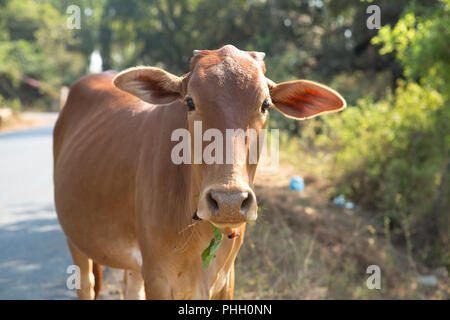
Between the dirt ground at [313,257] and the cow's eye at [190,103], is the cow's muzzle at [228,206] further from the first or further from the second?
the dirt ground at [313,257]

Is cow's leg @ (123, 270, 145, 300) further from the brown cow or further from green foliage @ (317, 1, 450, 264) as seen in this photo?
green foliage @ (317, 1, 450, 264)

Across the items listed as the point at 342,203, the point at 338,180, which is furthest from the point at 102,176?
the point at 338,180

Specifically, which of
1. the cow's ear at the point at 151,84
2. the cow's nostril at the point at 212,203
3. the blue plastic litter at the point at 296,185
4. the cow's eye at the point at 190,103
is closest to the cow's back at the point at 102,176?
the cow's ear at the point at 151,84

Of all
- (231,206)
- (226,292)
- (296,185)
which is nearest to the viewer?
(231,206)

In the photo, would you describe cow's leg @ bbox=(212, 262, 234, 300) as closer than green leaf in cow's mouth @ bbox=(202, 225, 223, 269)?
No

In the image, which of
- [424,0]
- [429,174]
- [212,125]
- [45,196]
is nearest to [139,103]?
[212,125]

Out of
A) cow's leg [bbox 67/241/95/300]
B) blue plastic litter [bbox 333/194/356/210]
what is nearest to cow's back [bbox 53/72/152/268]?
cow's leg [bbox 67/241/95/300]

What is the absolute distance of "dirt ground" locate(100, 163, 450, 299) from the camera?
15.4 ft

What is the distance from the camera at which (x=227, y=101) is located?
88.3 inches

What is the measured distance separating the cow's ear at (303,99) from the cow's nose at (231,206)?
2.70ft

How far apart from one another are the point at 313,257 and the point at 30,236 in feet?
11.9

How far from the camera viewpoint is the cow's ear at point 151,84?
254cm

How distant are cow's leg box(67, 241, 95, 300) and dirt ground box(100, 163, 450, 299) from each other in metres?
0.67

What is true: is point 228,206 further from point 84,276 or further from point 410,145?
point 410,145
